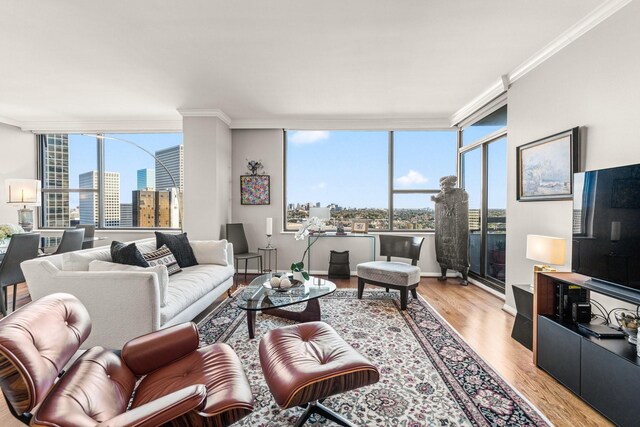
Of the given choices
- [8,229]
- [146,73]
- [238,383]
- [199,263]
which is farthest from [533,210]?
[8,229]

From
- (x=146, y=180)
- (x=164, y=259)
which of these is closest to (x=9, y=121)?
(x=146, y=180)

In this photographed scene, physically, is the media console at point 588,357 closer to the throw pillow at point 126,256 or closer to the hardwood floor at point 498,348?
the hardwood floor at point 498,348

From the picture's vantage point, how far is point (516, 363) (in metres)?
2.25

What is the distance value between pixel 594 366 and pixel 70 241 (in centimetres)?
517

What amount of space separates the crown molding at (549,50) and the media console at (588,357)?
1.92 metres

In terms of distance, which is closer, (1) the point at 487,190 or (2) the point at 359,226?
(1) the point at 487,190

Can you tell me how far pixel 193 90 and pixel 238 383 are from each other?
3.57 meters

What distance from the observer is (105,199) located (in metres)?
5.41

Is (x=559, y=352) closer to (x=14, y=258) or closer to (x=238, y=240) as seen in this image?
(x=238, y=240)

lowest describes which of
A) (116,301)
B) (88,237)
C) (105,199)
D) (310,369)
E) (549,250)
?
(310,369)

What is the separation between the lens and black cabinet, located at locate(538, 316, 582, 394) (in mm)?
1851

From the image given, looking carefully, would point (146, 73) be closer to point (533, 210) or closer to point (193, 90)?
point (193, 90)

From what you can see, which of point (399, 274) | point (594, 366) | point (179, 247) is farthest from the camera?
point (179, 247)

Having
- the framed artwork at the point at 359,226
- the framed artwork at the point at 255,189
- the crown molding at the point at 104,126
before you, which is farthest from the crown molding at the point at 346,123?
the framed artwork at the point at 359,226
